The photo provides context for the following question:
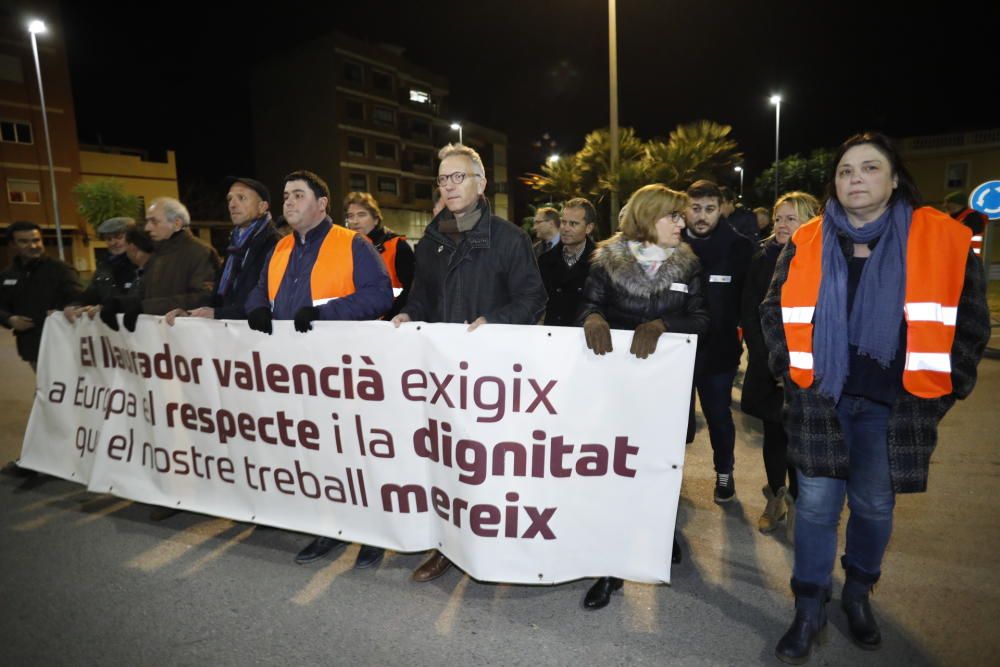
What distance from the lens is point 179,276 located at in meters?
4.27

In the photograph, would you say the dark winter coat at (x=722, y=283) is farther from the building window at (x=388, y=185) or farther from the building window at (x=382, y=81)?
the building window at (x=382, y=81)

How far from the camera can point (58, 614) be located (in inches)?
110

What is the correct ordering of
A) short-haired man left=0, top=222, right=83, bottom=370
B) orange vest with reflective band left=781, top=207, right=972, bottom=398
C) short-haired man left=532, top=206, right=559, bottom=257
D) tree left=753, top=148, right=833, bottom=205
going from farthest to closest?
tree left=753, top=148, right=833, bottom=205 → short-haired man left=532, top=206, right=559, bottom=257 → short-haired man left=0, top=222, right=83, bottom=370 → orange vest with reflective band left=781, top=207, right=972, bottom=398

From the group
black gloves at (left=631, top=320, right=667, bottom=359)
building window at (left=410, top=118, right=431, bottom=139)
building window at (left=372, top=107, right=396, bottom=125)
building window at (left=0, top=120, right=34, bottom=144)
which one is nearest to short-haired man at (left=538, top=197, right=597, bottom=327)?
black gloves at (left=631, top=320, right=667, bottom=359)

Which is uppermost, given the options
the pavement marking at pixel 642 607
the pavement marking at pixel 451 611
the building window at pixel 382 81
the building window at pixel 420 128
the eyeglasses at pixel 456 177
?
the building window at pixel 382 81

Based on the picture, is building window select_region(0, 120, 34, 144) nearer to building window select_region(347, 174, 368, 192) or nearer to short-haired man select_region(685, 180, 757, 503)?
building window select_region(347, 174, 368, 192)

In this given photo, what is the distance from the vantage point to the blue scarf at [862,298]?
2.22 metres

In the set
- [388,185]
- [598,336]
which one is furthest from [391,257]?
[388,185]

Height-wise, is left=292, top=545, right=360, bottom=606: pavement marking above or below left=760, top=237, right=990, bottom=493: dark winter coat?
below

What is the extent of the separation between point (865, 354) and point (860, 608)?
1072 mm

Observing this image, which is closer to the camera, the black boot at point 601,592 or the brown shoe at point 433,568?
the black boot at point 601,592

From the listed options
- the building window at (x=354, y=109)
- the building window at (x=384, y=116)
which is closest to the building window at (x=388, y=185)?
the building window at (x=384, y=116)

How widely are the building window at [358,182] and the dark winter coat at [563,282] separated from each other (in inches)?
1609

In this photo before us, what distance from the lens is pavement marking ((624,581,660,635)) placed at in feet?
8.61
